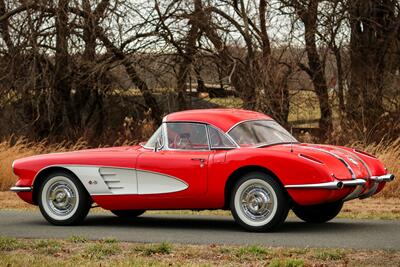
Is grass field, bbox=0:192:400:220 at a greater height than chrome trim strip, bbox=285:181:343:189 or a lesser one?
lesser

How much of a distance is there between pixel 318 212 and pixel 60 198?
3.31 metres

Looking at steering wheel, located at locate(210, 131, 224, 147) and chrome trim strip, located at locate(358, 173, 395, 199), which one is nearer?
chrome trim strip, located at locate(358, 173, 395, 199)

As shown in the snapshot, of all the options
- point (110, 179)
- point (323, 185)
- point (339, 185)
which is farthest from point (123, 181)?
point (339, 185)

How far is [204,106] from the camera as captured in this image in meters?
25.2

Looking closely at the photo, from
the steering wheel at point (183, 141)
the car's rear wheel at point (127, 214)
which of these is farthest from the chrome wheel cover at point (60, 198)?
the steering wheel at point (183, 141)

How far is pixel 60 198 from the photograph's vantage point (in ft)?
37.7

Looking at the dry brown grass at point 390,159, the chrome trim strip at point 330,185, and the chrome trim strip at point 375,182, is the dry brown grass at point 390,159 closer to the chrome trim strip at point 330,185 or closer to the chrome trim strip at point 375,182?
the chrome trim strip at point 375,182

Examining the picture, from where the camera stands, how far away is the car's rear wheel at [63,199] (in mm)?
11367

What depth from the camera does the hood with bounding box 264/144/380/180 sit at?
395 inches

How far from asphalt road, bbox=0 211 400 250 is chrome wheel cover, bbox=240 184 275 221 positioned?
9.6 inches

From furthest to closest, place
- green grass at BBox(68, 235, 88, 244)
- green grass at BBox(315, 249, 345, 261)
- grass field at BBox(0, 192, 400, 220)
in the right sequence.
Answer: grass field at BBox(0, 192, 400, 220) → green grass at BBox(68, 235, 88, 244) → green grass at BBox(315, 249, 345, 261)

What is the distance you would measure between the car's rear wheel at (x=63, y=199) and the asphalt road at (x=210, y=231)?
0.52 feet

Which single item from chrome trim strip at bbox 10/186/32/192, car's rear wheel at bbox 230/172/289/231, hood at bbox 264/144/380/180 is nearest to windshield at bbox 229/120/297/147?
hood at bbox 264/144/380/180

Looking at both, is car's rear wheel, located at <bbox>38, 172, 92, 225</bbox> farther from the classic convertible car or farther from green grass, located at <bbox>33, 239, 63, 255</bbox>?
green grass, located at <bbox>33, 239, 63, 255</bbox>
